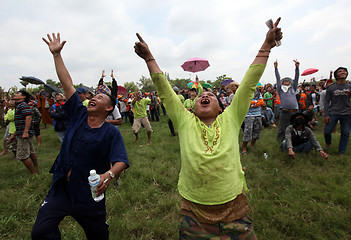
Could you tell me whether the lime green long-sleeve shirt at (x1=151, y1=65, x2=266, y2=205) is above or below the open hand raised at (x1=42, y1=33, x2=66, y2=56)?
below

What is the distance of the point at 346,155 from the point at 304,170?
157 cm

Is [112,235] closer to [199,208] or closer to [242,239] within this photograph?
[199,208]

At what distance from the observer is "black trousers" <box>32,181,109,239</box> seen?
1.67 meters

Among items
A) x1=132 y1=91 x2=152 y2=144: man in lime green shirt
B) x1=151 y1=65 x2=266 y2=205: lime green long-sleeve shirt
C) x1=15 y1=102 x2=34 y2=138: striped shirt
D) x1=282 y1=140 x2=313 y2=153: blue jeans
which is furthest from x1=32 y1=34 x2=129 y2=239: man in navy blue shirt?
x1=132 y1=91 x2=152 y2=144: man in lime green shirt

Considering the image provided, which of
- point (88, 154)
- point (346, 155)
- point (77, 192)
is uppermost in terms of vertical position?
point (88, 154)

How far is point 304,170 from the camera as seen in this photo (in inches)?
153

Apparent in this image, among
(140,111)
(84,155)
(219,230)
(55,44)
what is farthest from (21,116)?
(219,230)

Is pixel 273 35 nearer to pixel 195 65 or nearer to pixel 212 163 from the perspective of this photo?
pixel 212 163

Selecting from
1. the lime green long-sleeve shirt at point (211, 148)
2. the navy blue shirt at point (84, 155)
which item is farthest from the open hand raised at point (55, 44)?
the lime green long-sleeve shirt at point (211, 148)

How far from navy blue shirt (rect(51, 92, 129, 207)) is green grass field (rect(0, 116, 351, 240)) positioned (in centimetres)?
104

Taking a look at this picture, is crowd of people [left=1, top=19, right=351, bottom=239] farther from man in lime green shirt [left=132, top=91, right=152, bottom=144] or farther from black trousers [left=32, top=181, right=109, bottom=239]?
man in lime green shirt [left=132, top=91, right=152, bottom=144]

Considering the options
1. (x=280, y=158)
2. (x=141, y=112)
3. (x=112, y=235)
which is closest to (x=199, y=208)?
(x=112, y=235)

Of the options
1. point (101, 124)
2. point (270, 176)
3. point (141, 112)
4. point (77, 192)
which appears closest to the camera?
point (77, 192)

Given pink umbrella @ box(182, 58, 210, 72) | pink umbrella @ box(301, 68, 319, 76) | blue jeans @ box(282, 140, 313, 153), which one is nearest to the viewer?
blue jeans @ box(282, 140, 313, 153)
